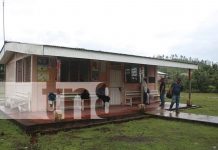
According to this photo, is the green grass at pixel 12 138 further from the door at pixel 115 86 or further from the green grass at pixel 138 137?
the door at pixel 115 86

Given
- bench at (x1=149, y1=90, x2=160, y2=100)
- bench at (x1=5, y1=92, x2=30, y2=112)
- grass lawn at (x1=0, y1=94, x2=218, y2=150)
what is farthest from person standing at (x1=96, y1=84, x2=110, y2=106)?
bench at (x1=149, y1=90, x2=160, y2=100)

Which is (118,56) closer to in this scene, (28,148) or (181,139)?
(181,139)

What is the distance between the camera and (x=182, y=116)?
12695 mm

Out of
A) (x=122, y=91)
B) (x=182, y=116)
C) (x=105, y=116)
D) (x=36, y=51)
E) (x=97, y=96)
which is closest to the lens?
(x=36, y=51)

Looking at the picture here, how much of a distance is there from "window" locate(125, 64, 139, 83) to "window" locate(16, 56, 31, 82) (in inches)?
215

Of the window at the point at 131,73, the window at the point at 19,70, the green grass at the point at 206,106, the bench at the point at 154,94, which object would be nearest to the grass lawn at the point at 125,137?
the green grass at the point at 206,106

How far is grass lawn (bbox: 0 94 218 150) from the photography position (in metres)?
8.01

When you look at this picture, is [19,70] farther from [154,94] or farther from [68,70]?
[154,94]

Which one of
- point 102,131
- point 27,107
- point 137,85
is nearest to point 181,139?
point 102,131

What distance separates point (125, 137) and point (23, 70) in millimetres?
7848

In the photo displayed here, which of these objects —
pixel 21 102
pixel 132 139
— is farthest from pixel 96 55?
pixel 21 102

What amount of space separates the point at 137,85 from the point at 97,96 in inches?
151

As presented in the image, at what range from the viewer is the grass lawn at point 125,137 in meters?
8.01

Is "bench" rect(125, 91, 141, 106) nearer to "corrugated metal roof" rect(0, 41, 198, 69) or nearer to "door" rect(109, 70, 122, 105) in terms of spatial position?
"door" rect(109, 70, 122, 105)
